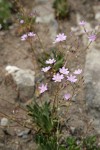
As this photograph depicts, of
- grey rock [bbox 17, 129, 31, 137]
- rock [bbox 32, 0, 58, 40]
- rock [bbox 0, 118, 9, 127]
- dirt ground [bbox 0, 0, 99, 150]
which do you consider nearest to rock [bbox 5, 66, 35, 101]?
dirt ground [bbox 0, 0, 99, 150]

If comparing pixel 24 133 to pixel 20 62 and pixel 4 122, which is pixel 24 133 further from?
pixel 20 62

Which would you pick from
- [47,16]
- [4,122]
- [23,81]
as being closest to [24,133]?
[4,122]

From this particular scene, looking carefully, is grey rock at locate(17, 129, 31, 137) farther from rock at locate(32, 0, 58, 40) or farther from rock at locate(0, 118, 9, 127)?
rock at locate(32, 0, 58, 40)

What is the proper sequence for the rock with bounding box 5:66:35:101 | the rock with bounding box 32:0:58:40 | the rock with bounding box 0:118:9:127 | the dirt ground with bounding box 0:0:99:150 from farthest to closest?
the rock with bounding box 32:0:58:40, the rock with bounding box 5:66:35:101, the rock with bounding box 0:118:9:127, the dirt ground with bounding box 0:0:99:150

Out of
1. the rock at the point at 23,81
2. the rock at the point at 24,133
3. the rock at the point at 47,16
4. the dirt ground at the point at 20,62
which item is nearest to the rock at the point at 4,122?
the dirt ground at the point at 20,62

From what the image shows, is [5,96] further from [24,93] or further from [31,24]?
[31,24]
